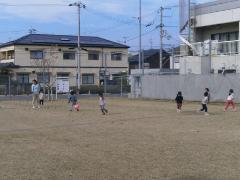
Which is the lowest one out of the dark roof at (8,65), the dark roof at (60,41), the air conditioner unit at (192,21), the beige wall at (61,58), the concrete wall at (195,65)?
the concrete wall at (195,65)

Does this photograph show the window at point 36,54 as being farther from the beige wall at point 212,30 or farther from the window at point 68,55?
the beige wall at point 212,30

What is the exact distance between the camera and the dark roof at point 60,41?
70363mm

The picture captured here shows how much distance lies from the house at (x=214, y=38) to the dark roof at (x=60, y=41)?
31.5 meters

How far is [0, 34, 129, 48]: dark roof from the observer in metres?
70.4

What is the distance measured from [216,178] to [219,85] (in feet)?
83.0

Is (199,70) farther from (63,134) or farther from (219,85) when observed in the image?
(63,134)

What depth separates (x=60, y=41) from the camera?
73875 mm

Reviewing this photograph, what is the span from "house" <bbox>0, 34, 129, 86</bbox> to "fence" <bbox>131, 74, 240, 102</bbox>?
24.7 m

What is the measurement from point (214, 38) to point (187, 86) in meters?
8.56

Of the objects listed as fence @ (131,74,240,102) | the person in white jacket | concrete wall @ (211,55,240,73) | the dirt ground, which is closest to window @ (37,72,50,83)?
fence @ (131,74,240,102)

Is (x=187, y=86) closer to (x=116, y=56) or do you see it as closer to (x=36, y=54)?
(x=36, y=54)

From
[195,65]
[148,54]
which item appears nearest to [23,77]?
[148,54]

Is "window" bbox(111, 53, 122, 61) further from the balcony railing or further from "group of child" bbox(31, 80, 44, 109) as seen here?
"group of child" bbox(31, 80, 44, 109)

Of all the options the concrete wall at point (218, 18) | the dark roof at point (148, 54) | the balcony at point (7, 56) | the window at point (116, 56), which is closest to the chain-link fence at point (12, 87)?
the balcony at point (7, 56)
